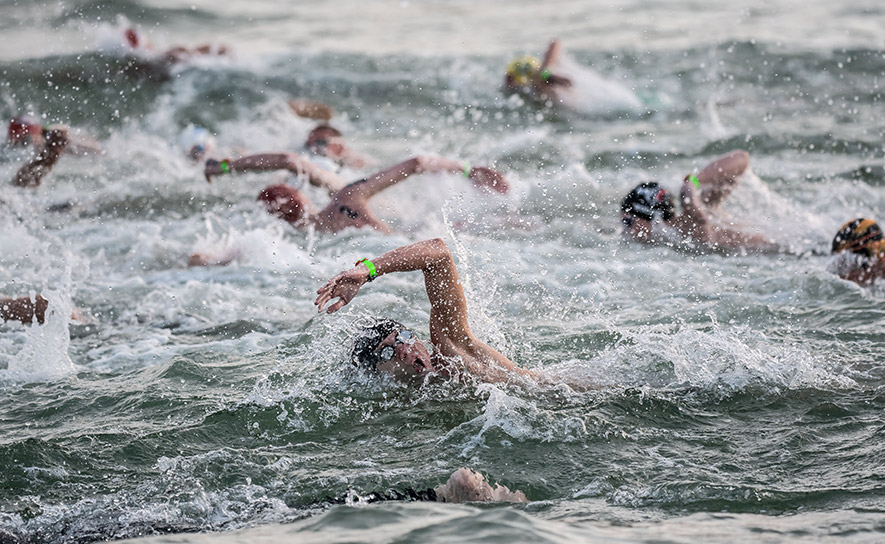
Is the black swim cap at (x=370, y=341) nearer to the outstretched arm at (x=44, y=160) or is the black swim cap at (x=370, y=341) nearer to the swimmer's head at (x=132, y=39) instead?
the outstretched arm at (x=44, y=160)

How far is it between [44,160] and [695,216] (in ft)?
19.6

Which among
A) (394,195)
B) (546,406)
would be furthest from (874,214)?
(546,406)

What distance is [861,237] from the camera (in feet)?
24.2

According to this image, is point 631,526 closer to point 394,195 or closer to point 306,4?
point 394,195

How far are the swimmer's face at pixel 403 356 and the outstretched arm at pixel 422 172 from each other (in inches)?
110

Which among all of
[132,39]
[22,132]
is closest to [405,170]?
[22,132]

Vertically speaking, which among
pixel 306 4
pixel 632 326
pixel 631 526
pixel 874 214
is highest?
pixel 306 4

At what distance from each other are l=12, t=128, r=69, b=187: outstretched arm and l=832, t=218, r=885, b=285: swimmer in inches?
261

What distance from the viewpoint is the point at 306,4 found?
67.9 ft

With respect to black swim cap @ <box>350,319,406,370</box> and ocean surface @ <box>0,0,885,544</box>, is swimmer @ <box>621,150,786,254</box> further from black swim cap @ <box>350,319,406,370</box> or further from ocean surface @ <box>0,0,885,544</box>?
black swim cap @ <box>350,319,406,370</box>

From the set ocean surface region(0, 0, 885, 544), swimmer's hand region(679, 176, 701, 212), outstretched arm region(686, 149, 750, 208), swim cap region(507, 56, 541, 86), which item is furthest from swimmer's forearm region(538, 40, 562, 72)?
swimmer's hand region(679, 176, 701, 212)

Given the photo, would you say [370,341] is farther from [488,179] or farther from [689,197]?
[689,197]

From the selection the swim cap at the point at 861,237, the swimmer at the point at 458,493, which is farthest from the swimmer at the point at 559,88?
the swimmer at the point at 458,493

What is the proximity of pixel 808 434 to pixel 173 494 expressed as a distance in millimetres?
3077
